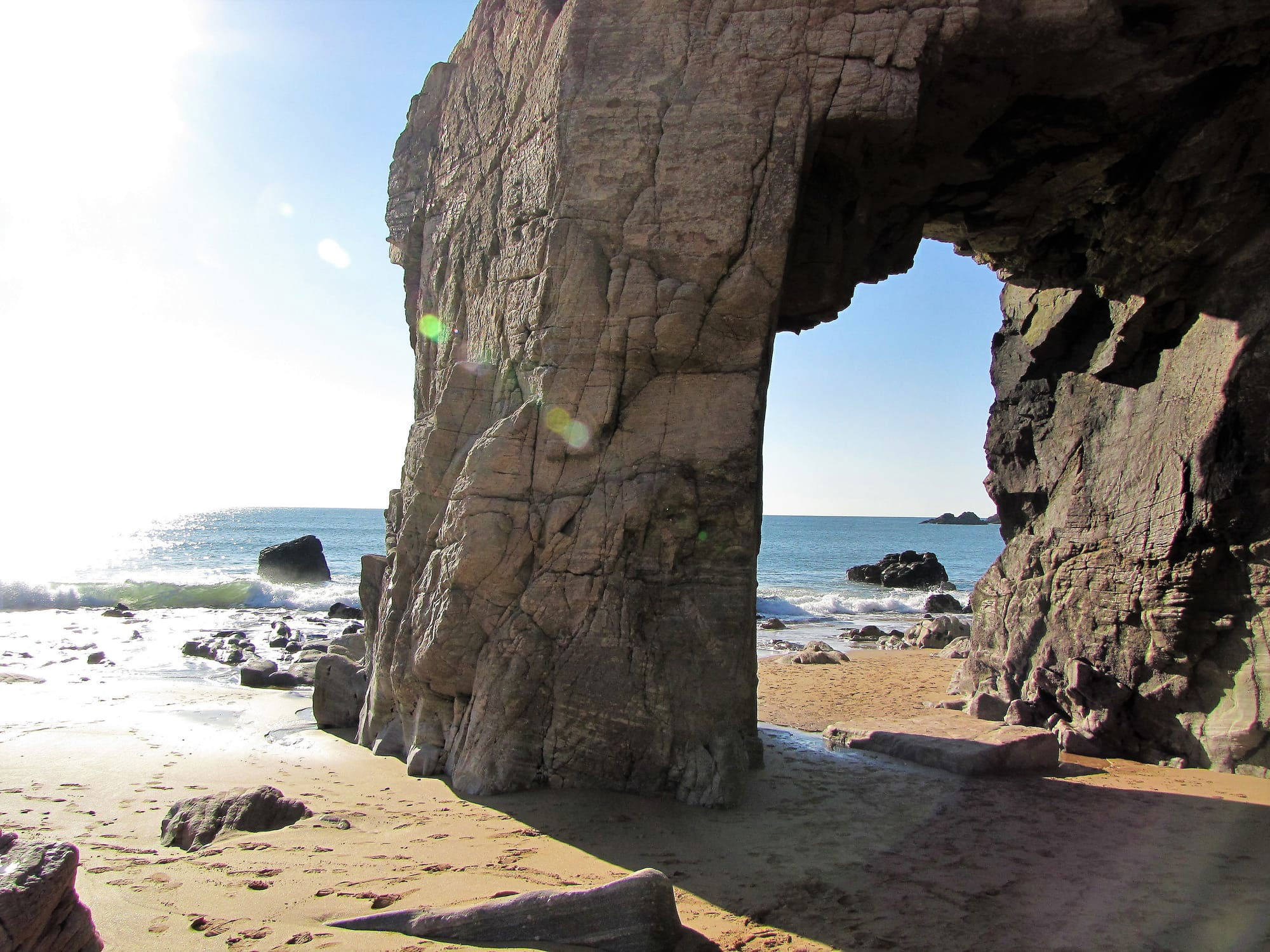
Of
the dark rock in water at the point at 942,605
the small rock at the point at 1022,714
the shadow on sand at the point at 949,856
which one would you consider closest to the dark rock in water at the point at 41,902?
the shadow on sand at the point at 949,856

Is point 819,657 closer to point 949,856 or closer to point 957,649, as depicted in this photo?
point 957,649

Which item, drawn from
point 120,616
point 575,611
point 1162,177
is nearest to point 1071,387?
point 1162,177

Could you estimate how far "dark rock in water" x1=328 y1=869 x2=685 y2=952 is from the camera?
10.5 ft

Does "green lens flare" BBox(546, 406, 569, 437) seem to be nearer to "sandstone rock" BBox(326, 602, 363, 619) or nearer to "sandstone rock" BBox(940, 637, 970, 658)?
"sandstone rock" BBox(940, 637, 970, 658)

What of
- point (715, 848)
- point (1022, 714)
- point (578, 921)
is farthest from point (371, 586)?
point (1022, 714)

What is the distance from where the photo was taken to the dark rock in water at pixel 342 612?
70.8 ft

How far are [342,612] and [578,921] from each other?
20.1 meters

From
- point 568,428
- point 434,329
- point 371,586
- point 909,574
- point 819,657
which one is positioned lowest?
point 819,657

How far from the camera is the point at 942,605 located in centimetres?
2594

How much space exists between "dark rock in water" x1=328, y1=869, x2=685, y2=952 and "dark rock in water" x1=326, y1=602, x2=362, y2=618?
19181mm

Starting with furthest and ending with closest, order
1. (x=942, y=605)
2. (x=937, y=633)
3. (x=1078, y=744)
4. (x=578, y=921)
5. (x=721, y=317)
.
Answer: (x=942, y=605) → (x=937, y=633) → (x=1078, y=744) → (x=721, y=317) → (x=578, y=921)

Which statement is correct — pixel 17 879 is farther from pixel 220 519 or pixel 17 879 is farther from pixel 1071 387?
pixel 220 519

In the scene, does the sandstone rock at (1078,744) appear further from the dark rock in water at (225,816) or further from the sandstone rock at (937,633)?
the sandstone rock at (937,633)

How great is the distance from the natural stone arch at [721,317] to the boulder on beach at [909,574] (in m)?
30.6
